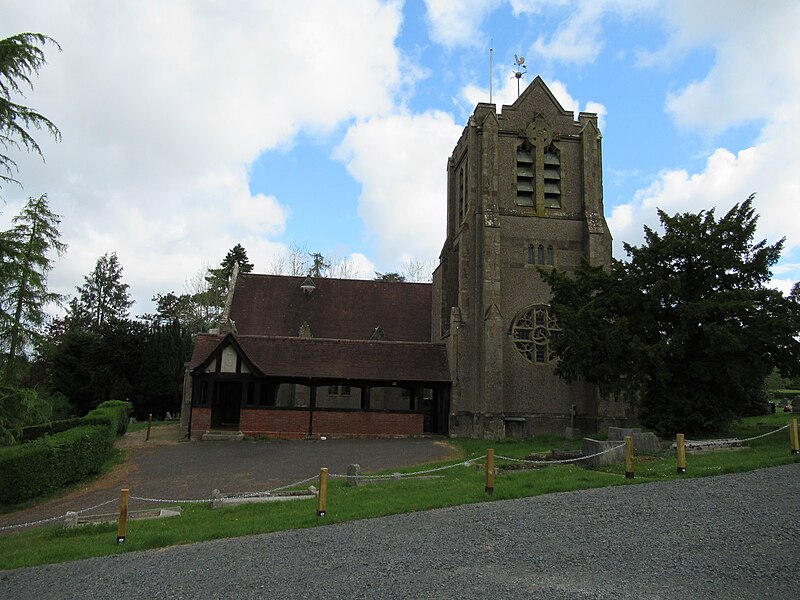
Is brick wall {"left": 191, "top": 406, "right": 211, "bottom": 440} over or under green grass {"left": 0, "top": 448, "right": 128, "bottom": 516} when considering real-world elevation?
over

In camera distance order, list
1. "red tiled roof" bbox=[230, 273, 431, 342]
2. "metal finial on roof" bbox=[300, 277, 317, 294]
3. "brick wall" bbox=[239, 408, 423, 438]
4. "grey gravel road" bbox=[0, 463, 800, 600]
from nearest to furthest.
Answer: "grey gravel road" bbox=[0, 463, 800, 600] → "brick wall" bbox=[239, 408, 423, 438] → "red tiled roof" bbox=[230, 273, 431, 342] → "metal finial on roof" bbox=[300, 277, 317, 294]

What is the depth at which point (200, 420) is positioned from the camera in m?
27.4

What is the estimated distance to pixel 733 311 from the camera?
1852cm

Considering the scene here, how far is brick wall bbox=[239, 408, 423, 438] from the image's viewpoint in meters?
27.6

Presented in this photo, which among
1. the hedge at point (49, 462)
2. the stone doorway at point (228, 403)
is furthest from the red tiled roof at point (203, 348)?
the hedge at point (49, 462)

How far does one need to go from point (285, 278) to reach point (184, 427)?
11.6 m

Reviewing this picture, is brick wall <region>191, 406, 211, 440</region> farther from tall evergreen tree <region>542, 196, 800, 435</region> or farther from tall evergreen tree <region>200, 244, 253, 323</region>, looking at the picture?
tall evergreen tree <region>200, 244, 253, 323</region>

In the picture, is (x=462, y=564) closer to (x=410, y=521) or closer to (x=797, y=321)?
(x=410, y=521)

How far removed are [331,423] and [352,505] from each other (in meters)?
17.3

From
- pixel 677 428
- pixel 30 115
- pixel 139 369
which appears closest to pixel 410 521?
pixel 30 115

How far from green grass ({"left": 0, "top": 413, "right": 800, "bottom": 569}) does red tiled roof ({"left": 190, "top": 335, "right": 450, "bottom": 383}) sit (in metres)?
13.8

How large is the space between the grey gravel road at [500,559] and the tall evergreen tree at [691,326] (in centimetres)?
910

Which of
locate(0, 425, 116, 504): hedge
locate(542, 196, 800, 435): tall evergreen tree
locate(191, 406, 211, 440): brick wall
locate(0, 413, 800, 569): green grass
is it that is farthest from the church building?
locate(0, 413, 800, 569): green grass

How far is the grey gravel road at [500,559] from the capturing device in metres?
6.59
